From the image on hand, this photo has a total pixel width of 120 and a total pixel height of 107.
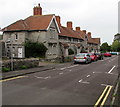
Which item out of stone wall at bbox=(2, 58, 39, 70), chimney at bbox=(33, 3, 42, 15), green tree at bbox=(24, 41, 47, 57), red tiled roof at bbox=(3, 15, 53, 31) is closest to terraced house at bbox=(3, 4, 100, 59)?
red tiled roof at bbox=(3, 15, 53, 31)

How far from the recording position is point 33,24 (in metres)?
33.5

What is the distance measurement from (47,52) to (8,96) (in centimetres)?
2505

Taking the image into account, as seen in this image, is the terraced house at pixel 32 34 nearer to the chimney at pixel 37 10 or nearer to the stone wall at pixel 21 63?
the chimney at pixel 37 10

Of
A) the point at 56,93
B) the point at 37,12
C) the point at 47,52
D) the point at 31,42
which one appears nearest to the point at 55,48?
the point at 47,52

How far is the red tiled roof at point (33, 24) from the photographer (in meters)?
32.0

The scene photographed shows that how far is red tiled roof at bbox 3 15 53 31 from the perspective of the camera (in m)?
32.0

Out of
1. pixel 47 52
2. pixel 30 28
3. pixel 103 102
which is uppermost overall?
pixel 30 28

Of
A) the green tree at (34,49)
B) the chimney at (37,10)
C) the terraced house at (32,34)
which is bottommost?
the green tree at (34,49)

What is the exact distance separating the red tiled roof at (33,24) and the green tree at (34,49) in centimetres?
318

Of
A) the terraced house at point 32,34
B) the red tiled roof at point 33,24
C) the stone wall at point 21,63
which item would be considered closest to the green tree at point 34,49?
the terraced house at point 32,34

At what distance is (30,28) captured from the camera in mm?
32500

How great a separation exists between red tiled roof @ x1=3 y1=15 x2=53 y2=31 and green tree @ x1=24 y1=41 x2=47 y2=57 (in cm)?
318

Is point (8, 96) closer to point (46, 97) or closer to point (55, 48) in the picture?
point (46, 97)

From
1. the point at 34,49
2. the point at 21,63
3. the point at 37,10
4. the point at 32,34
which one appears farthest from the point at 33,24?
the point at 21,63
